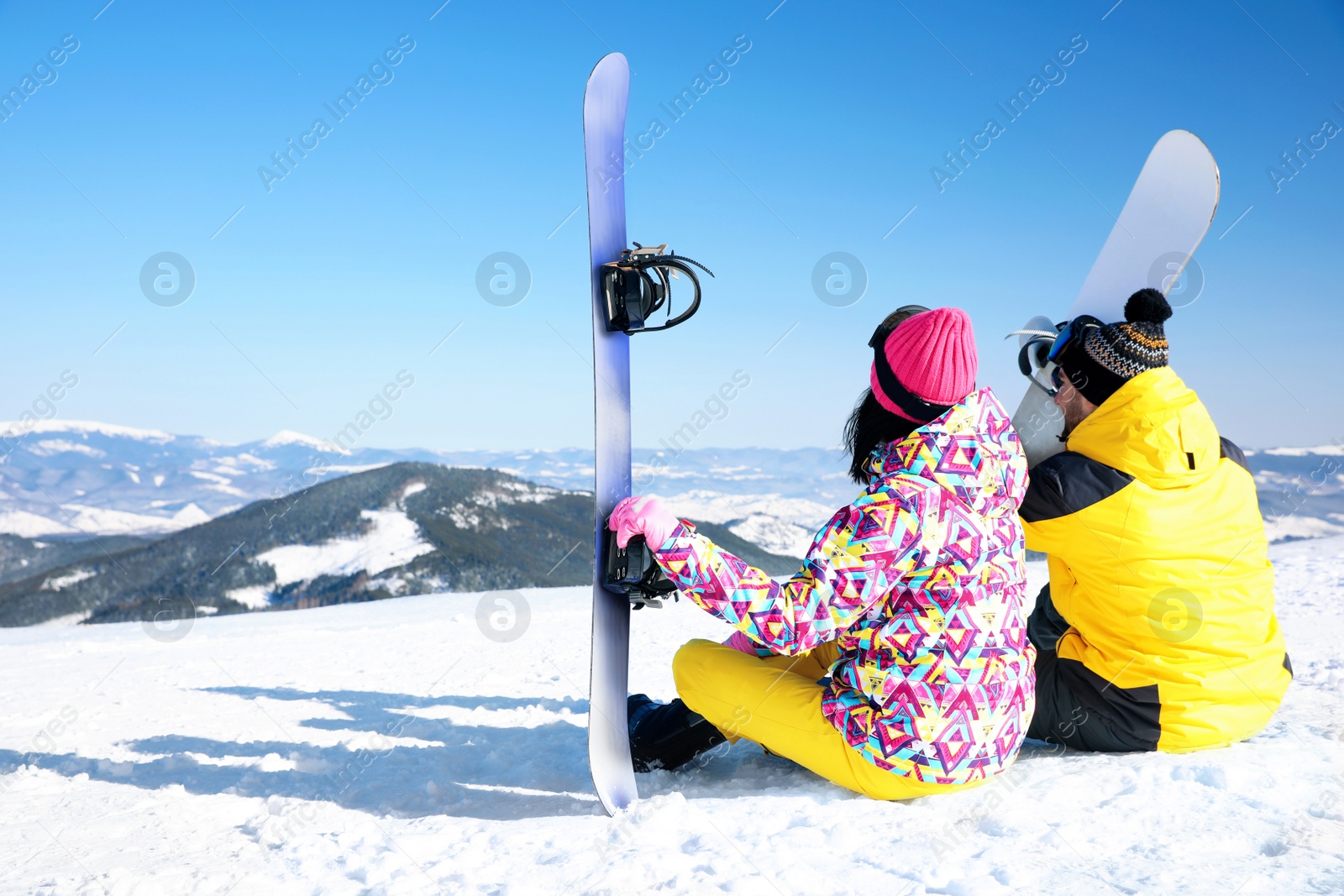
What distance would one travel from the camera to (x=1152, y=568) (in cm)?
224

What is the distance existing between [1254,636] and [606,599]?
1.93 metres

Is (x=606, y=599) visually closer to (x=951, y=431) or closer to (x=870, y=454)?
(x=870, y=454)

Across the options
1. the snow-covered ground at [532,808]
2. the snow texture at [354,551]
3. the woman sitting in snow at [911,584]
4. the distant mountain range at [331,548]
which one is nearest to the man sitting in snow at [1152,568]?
the snow-covered ground at [532,808]

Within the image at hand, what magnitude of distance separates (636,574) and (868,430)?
2.32 feet

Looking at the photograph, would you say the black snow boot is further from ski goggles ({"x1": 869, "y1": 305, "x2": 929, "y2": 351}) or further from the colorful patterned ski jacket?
ski goggles ({"x1": 869, "y1": 305, "x2": 929, "y2": 351})

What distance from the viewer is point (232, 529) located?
107 feet

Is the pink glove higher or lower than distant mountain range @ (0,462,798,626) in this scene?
higher

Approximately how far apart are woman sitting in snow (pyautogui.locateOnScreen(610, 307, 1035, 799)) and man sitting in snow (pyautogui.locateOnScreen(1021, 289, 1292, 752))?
1.17 feet

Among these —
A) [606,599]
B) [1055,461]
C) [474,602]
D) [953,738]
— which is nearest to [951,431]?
[1055,461]

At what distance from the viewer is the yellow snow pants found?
2090mm

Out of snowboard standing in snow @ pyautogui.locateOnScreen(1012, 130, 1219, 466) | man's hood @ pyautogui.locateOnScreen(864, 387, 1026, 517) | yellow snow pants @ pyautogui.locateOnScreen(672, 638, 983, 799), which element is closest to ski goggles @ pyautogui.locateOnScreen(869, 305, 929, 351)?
man's hood @ pyautogui.locateOnScreen(864, 387, 1026, 517)

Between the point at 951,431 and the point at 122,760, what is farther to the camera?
the point at 122,760

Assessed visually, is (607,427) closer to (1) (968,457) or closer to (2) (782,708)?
(2) (782,708)

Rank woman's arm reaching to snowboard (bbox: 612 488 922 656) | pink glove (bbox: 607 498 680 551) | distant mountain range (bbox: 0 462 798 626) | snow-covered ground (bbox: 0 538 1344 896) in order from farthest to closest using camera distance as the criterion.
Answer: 1. distant mountain range (bbox: 0 462 798 626)
2. pink glove (bbox: 607 498 680 551)
3. woman's arm reaching to snowboard (bbox: 612 488 922 656)
4. snow-covered ground (bbox: 0 538 1344 896)
